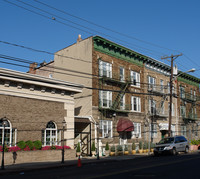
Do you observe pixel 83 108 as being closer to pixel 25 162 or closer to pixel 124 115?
pixel 124 115

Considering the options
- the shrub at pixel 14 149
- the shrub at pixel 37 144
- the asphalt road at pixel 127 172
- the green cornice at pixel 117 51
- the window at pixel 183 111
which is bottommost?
the asphalt road at pixel 127 172

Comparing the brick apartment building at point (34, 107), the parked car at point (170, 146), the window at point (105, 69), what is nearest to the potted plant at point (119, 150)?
the parked car at point (170, 146)

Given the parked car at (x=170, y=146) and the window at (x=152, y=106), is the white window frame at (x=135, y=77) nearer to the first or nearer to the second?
the window at (x=152, y=106)

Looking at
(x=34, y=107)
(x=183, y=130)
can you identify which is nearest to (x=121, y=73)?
(x=34, y=107)

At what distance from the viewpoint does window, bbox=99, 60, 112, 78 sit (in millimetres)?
28234

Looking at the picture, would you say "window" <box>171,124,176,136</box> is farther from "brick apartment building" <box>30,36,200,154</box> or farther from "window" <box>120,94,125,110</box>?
"window" <box>120,94,125,110</box>

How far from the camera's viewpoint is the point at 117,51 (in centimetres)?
3045

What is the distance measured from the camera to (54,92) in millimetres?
22500

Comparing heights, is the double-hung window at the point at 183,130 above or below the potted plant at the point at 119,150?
above

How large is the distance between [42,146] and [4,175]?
729 cm

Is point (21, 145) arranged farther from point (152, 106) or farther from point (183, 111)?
point (183, 111)

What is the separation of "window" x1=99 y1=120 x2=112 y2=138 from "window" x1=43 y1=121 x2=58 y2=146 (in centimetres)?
590

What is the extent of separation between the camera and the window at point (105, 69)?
28234 mm

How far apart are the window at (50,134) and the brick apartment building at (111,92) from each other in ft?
8.87
